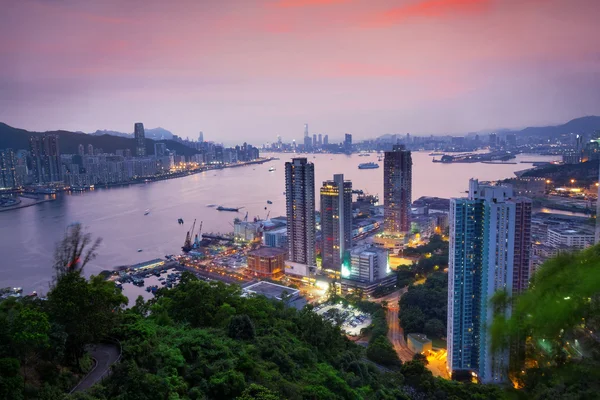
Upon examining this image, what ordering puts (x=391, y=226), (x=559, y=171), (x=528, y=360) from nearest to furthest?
(x=528, y=360)
(x=391, y=226)
(x=559, y=171)

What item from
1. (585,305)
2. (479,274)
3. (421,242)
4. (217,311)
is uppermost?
(585,305)

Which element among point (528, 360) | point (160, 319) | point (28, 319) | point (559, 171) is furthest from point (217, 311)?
point (559, 171)

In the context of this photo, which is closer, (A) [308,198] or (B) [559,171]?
(A) [308,198]

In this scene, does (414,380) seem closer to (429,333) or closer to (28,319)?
(429,333)

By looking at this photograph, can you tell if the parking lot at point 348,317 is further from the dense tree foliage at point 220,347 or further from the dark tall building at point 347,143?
the dark tall building at point 347,143

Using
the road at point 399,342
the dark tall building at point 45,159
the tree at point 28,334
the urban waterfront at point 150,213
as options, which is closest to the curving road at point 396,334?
the road at point 399,342

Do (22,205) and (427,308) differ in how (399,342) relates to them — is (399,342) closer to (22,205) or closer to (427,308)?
(427,308)

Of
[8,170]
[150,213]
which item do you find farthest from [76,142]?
[150,213]
